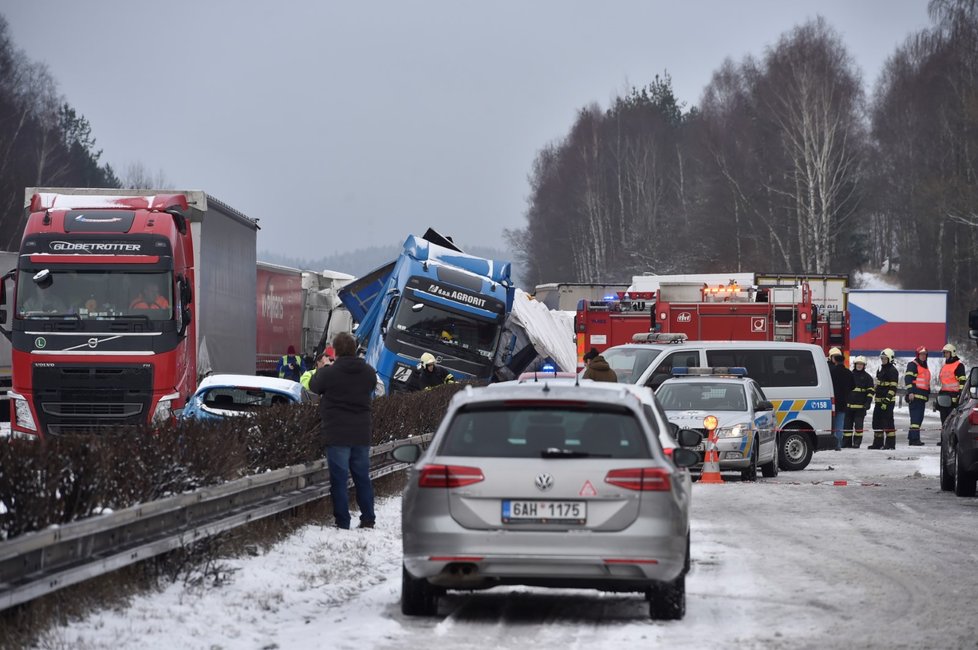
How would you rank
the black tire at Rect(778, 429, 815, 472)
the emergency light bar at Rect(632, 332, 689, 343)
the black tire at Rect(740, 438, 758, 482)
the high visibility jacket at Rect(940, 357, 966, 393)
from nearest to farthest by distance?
1. the black tire at Rect(740, 438, 758, 482)
2. the black tire at Rect(778, 429, 815, 472)
3. the emergency light bar at Rect(632, 332, 689, 343)
4. the high visibility jacket at Rect(940, 357, 966, 393)

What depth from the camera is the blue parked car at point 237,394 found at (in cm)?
1992

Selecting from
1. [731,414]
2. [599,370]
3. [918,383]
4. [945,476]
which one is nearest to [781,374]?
[731,414]

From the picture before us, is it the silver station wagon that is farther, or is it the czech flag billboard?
the czech flag billboard

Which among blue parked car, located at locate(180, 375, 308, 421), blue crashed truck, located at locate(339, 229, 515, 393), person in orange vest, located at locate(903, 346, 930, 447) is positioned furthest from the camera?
person in orange vest, located at locate(903, 346, 930, 447)

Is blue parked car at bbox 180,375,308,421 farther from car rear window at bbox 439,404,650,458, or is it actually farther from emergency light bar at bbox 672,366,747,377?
car rear window at bbox 439,404,650,458

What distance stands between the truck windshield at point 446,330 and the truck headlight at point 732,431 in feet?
29.6

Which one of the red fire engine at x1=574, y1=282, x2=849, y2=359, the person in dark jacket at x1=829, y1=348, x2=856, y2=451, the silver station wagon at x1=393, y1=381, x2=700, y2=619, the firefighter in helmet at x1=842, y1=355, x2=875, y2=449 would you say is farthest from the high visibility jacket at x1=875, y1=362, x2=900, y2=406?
the silver station wagon at x1=393, y1=381, x2=700, y2=619

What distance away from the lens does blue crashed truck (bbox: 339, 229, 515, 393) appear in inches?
1148

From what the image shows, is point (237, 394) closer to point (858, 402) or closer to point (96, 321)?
point (96, 321)

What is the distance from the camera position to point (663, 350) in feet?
85.0

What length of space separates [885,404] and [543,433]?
2275 cm

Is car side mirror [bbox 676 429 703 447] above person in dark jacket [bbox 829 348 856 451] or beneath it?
beneath

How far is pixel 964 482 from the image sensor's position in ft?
61.3

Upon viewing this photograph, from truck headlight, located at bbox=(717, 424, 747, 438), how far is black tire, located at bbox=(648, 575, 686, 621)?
1232 cm
